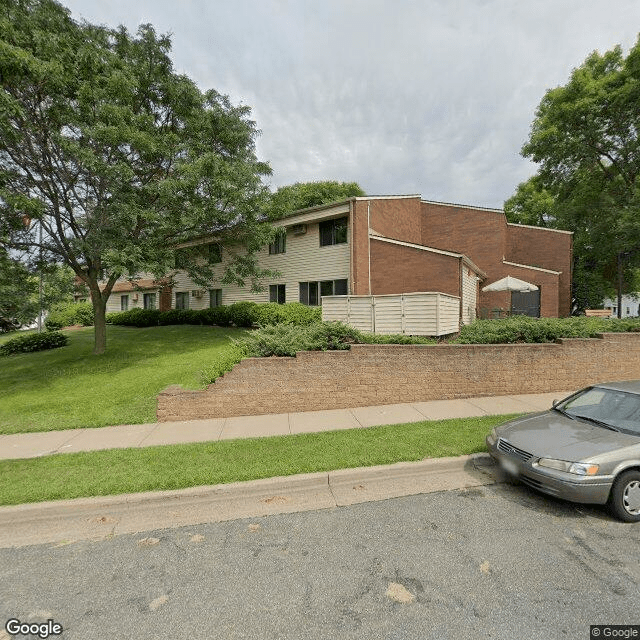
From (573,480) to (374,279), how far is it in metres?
12.0

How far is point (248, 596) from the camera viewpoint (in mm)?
2609

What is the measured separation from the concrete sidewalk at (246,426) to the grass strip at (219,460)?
38cm

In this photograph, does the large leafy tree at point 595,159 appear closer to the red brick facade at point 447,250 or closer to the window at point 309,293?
the red brick facade at point 447,250

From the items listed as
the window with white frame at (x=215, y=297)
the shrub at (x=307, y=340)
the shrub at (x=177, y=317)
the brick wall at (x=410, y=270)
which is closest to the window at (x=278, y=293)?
the window with white frame at (x=215, y=297)

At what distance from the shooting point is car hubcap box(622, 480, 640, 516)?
354 centimetres

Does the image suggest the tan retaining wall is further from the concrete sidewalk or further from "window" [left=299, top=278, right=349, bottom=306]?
"window" [left=299, top=278, right=349, bottom=306]

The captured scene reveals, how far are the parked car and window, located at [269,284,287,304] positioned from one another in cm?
1524

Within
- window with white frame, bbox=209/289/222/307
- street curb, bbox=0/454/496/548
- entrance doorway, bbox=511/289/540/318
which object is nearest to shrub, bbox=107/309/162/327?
window with white frame, bbox=209/289/222/307

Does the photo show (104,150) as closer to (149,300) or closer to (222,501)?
(222,501)

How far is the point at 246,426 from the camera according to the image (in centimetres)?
656

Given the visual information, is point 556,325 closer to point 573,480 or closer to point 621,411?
point 621,411

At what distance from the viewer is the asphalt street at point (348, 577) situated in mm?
2348

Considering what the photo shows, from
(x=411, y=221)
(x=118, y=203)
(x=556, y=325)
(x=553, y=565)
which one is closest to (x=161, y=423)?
(x=553, y=565)

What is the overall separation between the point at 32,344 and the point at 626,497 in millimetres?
21216
